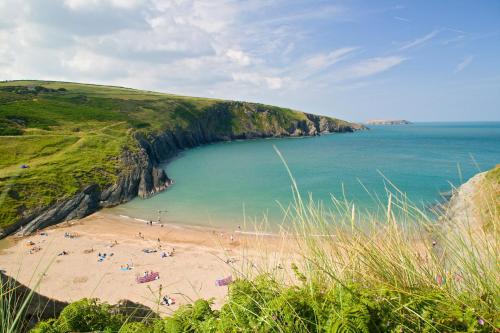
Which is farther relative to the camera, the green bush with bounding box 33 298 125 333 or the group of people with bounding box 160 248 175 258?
the group of people with bounding box 160 248 175 258

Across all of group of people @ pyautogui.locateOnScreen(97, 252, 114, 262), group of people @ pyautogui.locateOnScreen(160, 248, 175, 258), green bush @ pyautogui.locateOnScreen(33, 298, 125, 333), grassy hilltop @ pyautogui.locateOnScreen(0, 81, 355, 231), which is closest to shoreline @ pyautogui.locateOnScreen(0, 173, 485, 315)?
group of people @ pyautogui.locateOnScreen(97, 252, 114, 262)

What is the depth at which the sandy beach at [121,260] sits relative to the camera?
19.4 metres

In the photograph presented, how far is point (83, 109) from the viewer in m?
85.2

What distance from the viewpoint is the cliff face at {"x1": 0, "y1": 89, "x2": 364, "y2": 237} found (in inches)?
1352

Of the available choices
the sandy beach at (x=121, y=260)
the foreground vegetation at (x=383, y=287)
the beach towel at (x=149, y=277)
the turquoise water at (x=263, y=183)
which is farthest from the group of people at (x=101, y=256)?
the foreground vegetation at (x=383, y=287)

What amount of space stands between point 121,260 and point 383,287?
2569cm

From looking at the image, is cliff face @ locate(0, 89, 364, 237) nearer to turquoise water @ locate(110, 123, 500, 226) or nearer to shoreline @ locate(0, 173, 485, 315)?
shoreline @ locate(0, 173, 485, 315)

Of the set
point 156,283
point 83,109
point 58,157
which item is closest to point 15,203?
point 58,157

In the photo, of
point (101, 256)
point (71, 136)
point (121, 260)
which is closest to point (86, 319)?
point (121, 260)

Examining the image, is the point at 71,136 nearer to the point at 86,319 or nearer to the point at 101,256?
the point at 101,256

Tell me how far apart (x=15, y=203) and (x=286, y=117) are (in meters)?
148

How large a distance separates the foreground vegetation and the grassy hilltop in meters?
2.34

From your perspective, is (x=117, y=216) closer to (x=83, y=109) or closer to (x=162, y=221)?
(x=162, y=221)

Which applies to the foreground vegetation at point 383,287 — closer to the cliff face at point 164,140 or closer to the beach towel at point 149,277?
the beach towel at point 149,277
